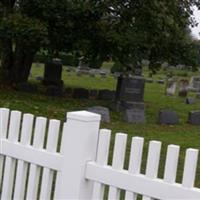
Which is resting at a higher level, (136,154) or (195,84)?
(136,154)


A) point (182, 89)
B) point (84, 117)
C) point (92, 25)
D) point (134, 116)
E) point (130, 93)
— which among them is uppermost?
point (92, 25)

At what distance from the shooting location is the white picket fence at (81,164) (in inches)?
138

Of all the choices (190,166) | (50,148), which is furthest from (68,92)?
(190,166)

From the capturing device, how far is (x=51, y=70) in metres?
22.3

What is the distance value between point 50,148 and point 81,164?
362mm

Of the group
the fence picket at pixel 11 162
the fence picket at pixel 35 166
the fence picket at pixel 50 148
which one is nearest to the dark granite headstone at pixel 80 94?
the fence picket at pixel 11 162

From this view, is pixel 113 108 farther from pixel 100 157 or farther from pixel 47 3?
pixel 100 157

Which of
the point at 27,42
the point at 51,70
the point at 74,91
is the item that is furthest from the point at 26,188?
the point at 51,70

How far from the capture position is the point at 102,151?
384cm

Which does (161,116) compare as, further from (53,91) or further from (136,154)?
(136,154)

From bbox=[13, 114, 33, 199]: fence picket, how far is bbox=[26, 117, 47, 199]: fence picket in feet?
0.24

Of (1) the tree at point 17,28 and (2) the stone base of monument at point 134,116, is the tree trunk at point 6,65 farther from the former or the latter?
(2) the stone base of monument at point 134,116

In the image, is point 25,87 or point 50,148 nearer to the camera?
point 50,148

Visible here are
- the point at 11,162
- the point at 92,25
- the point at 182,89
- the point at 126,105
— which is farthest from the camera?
the point at 182,89
